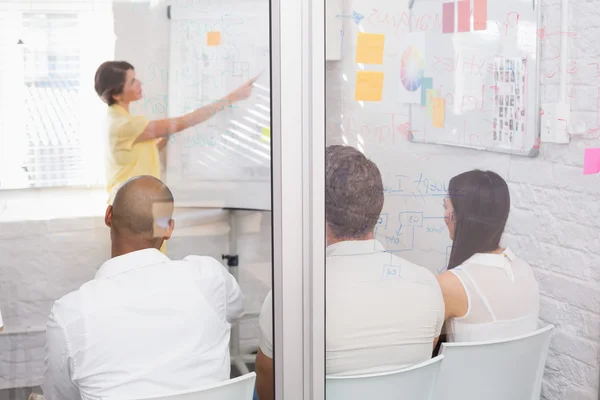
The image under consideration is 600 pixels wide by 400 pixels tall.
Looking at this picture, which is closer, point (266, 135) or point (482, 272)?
point (266, 135)

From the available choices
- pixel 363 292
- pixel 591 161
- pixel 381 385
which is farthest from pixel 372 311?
pixel 591 161

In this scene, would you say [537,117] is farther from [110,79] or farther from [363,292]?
[110,79]

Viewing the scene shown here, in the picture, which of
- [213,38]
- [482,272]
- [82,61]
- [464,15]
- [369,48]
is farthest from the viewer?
[482,272]

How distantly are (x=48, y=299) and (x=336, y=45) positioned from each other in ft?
3.01

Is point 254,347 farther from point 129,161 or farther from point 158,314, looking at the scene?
point 129,161

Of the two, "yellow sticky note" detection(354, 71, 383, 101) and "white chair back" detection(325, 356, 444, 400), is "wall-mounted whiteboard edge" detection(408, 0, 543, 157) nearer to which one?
"yellow sticky note" detection(354, 71, 383, 101)

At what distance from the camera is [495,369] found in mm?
2008

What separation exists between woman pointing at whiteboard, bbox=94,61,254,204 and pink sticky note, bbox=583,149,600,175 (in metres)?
1.12

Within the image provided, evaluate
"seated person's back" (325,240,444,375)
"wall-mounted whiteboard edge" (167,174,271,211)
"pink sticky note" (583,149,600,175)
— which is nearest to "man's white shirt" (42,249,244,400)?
"wall-mounted whiteboard edge" (167,174,271,211)

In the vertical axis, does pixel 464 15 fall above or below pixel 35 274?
above

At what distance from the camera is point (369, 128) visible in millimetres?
1830

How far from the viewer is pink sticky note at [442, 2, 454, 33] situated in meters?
1.87

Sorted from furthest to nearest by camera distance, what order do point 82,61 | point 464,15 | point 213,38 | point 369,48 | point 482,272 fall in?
point 482,272 → point 464,15 → point 369,48 → point 213,38 → point 82,61

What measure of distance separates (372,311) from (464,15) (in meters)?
0.84
